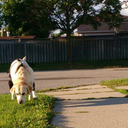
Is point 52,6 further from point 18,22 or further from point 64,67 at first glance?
point 64,67

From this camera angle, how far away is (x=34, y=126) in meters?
4.86

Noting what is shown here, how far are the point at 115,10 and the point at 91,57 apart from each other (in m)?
4.65

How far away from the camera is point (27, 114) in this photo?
19.0 feet

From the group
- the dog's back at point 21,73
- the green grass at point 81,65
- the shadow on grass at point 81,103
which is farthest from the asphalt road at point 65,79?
the green grass at point 81,65

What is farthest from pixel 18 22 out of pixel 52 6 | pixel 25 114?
pixel 25 114

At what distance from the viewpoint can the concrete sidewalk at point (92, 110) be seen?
17.2 ft

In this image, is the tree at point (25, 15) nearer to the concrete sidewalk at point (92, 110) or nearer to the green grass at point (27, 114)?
the concrete sidewalk at point (92, 110)

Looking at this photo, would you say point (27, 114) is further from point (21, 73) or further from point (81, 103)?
point (81, 103)

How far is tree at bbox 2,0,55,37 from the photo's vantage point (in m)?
19.4

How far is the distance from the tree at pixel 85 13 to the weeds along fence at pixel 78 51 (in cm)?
215

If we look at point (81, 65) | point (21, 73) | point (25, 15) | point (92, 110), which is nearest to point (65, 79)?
point (21, 73)

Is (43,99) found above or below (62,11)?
below

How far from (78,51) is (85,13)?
3.99 metres

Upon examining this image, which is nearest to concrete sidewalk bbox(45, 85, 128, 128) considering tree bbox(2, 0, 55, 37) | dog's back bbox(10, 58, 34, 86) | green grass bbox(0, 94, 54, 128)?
green grass bbox(0, 94, 54, 128)
